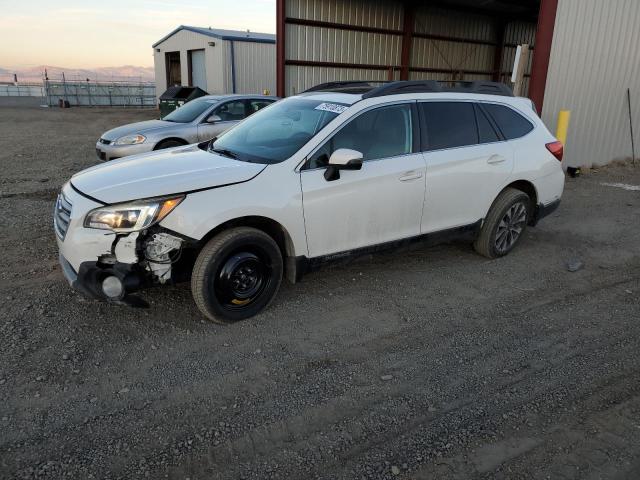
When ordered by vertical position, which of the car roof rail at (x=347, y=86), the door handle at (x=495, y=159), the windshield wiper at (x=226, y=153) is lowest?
the door handle at (x=495, y=159)

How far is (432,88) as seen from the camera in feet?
16.3

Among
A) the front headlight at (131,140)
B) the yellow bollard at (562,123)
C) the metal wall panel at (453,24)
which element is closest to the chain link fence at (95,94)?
the metal wall panel at (453,24)

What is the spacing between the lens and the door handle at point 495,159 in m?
5.22

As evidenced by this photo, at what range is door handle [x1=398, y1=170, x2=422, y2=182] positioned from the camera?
4.53 m

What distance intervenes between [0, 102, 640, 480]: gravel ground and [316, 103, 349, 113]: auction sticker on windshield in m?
1.61

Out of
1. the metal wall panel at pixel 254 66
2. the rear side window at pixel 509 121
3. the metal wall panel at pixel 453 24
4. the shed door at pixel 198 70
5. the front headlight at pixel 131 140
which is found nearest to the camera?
the rear side window at pixel 509 121

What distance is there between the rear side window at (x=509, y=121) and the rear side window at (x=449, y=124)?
1.08 ft

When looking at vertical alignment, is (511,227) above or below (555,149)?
below

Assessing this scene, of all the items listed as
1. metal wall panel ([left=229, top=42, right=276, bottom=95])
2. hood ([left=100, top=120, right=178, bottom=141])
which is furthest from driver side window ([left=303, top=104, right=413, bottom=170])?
metal wall panel ([left=229, top=42, right=276, bottom=95])

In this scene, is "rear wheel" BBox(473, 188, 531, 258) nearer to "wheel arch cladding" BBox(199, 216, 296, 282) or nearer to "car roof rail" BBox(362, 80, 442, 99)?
"car roof rail" BBox(362, 80, 442, 99)

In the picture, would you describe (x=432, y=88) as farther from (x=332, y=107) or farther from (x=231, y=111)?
(x=231, y=111)

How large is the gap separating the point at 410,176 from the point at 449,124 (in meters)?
0.82

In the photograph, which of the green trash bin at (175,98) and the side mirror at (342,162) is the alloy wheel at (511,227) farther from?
the green trash bin at (175,98)

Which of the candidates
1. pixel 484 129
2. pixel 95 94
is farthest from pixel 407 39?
pixel 95 94
